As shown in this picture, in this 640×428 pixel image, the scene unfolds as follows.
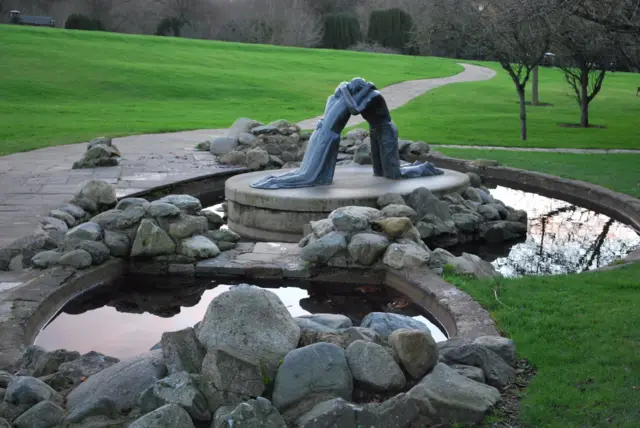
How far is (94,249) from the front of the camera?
788 cm

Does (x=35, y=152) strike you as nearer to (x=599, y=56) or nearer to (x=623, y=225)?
(x=623, y=225)

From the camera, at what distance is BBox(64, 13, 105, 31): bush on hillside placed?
5154 centimetres

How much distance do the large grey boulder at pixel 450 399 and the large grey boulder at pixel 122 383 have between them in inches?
61.9

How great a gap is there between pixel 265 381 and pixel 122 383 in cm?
87

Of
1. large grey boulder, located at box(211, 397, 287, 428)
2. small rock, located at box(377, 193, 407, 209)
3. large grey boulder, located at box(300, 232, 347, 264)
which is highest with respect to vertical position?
large grey boulder, located at box(211, 397, 287, 428)

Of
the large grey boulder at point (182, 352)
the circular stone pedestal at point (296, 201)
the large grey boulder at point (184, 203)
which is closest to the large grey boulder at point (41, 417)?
the large grey boulder at point (182, 352)

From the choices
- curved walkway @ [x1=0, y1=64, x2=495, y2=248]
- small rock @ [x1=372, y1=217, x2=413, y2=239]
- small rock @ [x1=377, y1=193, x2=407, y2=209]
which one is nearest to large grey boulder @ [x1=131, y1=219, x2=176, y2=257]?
curved walkway @ [x1=0, y1=64, x2=495, y2=248]

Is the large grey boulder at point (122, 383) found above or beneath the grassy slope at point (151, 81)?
above

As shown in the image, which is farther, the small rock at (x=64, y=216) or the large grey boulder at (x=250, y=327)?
the small rock at (x=64, y=216)

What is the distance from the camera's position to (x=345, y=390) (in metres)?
4.38

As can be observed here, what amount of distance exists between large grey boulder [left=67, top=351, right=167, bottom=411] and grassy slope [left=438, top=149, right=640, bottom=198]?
361 inches

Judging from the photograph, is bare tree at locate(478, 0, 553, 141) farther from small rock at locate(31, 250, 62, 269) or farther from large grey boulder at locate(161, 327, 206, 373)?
large grey boulder at locate(161, 327, 206, 373)

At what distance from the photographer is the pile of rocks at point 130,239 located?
25.6ft

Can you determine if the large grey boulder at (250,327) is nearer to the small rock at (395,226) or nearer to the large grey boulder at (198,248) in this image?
the small rock at (395,226)
